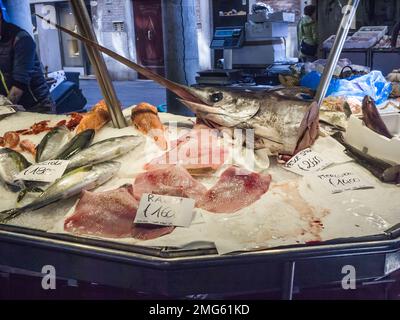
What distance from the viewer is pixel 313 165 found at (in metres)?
1.82

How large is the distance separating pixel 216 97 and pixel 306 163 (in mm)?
485

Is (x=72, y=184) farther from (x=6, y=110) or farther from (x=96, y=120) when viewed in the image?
(x=6, y=110)

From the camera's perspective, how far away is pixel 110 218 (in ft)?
4.89

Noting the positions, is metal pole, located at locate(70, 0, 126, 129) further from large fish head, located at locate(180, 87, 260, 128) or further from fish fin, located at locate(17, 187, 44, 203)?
fish fin, located at locate(17, 187, 44, 203)

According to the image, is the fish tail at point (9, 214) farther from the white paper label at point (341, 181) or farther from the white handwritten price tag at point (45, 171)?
the white paper label at point (341, 181)

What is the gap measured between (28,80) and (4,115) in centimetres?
132

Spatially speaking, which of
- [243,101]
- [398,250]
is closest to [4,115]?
[243,101]

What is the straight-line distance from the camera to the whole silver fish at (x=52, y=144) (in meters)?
2.00

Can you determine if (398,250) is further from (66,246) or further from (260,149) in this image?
(66,246)

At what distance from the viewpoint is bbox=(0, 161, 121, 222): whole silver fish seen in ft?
5.12

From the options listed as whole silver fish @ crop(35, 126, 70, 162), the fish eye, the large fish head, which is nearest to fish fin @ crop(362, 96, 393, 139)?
the large fish head

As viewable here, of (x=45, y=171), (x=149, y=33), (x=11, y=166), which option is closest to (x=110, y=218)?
(x=45, y=171)

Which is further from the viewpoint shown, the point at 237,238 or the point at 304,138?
the point at 304,138
